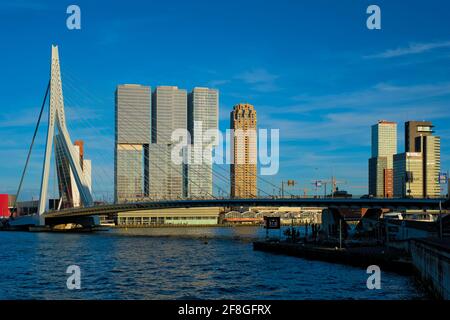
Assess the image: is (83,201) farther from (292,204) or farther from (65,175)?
(292,204)

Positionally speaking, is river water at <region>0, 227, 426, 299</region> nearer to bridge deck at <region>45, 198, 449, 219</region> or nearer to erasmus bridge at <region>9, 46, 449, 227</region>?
bridge deck at <region>45, 198, 449, 219</region>

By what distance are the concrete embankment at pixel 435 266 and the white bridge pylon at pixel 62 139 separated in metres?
76.6

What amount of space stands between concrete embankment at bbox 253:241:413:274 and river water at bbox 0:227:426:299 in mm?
1755

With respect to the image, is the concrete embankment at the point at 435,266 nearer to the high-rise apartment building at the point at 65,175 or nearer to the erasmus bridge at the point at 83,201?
the erasmus bridge at the point at 83,201

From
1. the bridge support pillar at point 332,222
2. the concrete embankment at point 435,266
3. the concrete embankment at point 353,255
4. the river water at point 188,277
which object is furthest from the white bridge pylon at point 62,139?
the concrete embankment at point 435,266

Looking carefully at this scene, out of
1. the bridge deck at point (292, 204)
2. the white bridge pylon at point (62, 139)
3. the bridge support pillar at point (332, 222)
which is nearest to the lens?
the bridge deck at point (292, 204)

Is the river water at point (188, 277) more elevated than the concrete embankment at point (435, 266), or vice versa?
the concrete embankment at point (435, 266)

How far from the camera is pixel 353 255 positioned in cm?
5472

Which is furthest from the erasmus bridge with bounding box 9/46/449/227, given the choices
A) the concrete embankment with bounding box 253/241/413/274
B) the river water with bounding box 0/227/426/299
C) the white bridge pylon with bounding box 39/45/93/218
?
the river water with bounding box 0/227/426/299

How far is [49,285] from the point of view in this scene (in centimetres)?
3953

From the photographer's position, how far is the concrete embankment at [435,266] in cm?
2863
